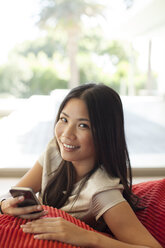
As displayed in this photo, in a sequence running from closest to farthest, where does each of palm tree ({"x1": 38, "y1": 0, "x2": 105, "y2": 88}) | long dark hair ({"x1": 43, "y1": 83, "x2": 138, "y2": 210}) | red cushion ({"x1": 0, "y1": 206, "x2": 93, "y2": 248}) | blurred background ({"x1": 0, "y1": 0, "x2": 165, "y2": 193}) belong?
red cushion ({"x1": 0, "y1": 206, "x2": 93, "y2": 248}) → long dark hair ({"x1": 43, "y1": 83, "x2": 138, "y2": 210}) → blurred background ({"x1": 0, "y1": 0, "x2": 165, "y2": 193}) → palm tree ({"x1": 38, "y1": 0, "x2": 105, "y2": 88})

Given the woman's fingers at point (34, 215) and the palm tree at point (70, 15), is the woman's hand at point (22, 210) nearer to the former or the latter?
the woman's fingers at point (34, 215)

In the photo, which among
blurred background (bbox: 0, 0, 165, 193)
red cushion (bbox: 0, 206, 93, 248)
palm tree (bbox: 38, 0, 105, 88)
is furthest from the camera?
palm tree (bbox: 38, 0, 105, 88)

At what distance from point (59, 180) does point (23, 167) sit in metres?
0.78

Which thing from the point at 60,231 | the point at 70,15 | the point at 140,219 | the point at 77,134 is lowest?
the point at 140,219

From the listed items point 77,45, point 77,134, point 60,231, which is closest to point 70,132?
point 77,134

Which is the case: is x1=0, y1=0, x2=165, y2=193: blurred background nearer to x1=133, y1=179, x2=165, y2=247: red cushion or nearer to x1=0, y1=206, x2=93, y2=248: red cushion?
x1=133, y1=179, x2=165, y2=247: red cushion

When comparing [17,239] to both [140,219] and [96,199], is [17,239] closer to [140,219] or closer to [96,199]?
[96,199]

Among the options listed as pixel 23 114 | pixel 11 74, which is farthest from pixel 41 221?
pixel 11 74

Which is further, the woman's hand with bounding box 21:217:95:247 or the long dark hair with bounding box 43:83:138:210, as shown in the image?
the long dark hair with bounding box 43:83:138:210

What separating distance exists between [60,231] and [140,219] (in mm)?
339

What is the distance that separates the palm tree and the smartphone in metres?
11.2

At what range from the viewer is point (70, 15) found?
11992 mm

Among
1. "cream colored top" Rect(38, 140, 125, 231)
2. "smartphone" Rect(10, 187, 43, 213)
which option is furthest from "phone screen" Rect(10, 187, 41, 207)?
"cream colored top" Rect(38, 140, 125, 231)

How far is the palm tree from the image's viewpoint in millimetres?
11766
